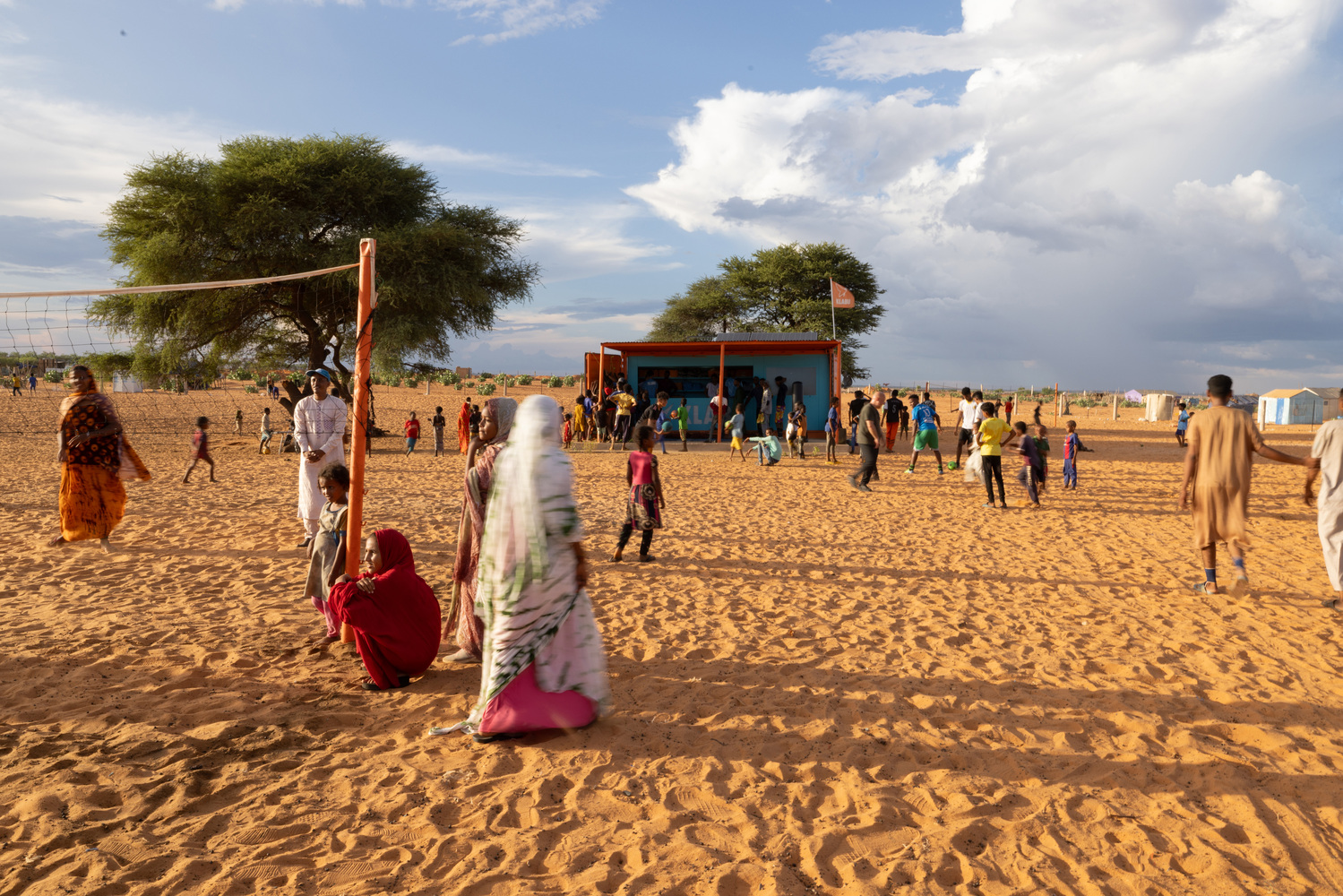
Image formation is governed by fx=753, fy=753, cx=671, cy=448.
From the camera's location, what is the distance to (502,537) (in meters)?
3.43

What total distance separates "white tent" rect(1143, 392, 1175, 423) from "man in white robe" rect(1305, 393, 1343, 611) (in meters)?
34.5

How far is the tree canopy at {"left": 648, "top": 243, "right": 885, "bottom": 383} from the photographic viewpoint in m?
35.1

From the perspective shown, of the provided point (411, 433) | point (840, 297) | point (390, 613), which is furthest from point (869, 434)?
point (840, 297)

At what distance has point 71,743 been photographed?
11.7 ft

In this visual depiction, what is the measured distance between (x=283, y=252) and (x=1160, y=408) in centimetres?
3697

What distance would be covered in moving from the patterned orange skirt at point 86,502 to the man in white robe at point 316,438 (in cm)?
168

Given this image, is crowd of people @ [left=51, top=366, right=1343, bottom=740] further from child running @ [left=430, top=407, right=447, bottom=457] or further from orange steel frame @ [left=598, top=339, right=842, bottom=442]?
orange steel frame @ [left=598, top=339, right=842, bottom=442]

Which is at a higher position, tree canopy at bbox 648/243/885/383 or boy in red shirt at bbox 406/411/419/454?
tree canopy at bbox 648/243/885/383

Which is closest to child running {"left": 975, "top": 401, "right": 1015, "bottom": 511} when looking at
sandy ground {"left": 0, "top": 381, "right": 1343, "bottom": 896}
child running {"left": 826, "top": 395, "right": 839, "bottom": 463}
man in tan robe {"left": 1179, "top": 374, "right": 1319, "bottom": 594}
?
sandy ground {"left": 0, "top": 381, "right": 1343, "bottom": 896}

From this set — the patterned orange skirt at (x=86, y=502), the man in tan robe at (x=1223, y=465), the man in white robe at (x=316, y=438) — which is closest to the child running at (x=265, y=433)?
the patterned orange skirt at (x=86, y=502)

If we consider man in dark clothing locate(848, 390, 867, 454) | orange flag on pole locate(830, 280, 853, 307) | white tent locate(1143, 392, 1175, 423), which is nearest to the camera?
man in dark clothing locate(848, 390, 867, 454)

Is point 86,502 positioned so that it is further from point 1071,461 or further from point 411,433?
point 1071,461

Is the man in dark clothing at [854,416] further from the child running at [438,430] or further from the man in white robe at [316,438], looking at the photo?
the man in white robe at [316,438]

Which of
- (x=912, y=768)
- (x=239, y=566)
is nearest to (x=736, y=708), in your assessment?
(x=912, y=768)
